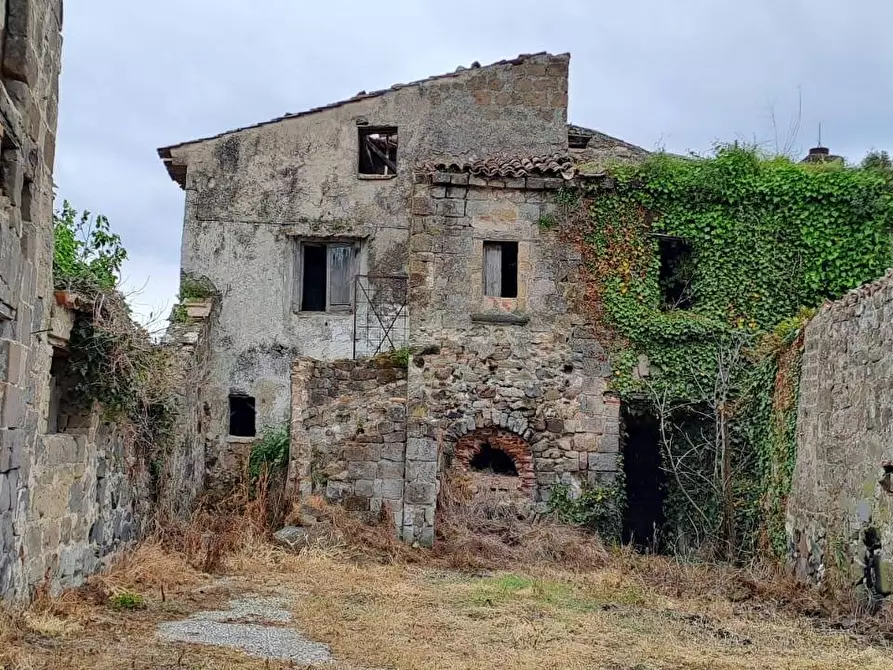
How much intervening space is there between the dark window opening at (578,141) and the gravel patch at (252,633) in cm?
1267

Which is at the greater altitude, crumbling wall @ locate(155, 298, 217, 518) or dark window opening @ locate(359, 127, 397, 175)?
dark window opening @ locate(359, 127, 397, 175)

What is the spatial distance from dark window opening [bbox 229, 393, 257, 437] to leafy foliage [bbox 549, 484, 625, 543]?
6663 mm

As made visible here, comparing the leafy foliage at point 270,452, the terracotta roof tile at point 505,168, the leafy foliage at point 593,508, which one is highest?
the terracotta roof tile at point 505,168

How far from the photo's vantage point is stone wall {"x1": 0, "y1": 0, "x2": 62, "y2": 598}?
6.86m

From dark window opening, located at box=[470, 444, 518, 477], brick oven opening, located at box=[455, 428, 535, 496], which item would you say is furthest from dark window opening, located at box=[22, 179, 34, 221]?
dark window opening, located at box=[470, 444, 518, 477]

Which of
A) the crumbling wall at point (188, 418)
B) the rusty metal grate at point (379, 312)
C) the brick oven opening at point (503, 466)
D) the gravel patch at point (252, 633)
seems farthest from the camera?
the rusty metal grate at point (379, 312)

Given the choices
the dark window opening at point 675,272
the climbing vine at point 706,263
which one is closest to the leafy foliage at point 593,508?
the climbing vine at point 706,263

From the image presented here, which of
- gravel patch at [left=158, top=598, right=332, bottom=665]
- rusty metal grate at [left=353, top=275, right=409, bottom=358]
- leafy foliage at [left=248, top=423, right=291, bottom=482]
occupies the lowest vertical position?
gravel patch at [left=158, top=598, right=332, bottom=665]

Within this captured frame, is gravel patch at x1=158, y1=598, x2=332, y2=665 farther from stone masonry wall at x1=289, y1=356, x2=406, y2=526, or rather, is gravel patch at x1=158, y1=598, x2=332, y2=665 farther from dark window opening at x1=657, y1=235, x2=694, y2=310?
dark window opening at x1=657, y1=235, x2=694, y2=310

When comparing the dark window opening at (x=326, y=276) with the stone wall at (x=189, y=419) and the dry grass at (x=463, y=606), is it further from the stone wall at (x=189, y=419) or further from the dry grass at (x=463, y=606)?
the dry grass at (x=463, y=606)

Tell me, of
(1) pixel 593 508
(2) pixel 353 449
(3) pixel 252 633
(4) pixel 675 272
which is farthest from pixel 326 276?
(3) pixel 252 633

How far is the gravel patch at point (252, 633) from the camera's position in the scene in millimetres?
6992

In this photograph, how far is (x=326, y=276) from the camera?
1856 centimetres

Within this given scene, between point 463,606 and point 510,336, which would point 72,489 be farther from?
point 510,336
